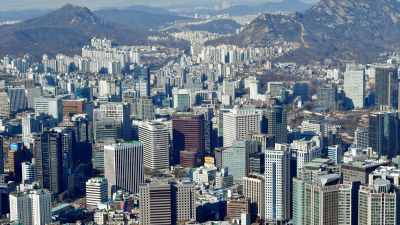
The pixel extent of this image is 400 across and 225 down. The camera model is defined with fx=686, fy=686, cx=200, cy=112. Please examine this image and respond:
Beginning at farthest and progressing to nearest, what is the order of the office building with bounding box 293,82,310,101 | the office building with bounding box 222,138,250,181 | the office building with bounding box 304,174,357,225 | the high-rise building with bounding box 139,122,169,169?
1. the office building with bounding box 293,82,310,101
2. the high-rise building with bounding box 139,122,169,169
3. the office building with bounding box 222,138,250,181
4. the office building with bounding box 304,174,357,225

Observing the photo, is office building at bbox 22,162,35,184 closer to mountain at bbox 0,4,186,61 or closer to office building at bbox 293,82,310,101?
office building at bbox 293,82,310,101

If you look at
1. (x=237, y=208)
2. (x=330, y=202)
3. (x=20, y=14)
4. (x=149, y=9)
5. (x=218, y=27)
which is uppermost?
(x=149, y=9)

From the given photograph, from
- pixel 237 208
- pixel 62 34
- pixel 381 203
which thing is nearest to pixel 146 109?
pixel 237 208

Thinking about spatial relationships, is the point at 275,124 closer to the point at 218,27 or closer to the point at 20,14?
the point at 218,27

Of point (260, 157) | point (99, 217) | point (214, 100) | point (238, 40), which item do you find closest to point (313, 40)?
point (238, 40)

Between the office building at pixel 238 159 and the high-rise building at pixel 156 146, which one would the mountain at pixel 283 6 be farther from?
→ the office building at pixel 238 159

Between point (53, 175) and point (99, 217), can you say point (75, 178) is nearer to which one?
point (53, 175)

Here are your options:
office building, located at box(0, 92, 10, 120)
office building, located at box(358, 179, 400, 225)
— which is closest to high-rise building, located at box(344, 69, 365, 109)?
office building, located at box(0, 92, 10, 120)
